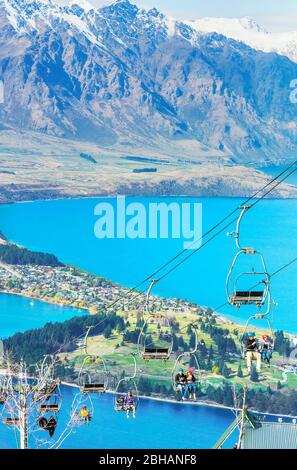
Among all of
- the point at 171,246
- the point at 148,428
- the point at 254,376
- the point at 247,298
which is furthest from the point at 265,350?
the point at 171,246

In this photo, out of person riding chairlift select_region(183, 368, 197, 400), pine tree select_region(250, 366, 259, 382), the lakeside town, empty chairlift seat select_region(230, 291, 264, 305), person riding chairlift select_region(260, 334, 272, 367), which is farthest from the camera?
the lakeside town

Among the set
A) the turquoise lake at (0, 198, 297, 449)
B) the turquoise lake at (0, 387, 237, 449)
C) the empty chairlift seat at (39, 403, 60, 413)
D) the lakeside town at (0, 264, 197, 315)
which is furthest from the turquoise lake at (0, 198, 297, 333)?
the empty chairlift seat at (39, 403, 60, 413)

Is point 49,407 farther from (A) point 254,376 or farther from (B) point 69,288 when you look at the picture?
(B) point 69,288

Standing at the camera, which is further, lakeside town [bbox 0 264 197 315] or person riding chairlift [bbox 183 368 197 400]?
lakeside town [bbox 0 264 197 315]

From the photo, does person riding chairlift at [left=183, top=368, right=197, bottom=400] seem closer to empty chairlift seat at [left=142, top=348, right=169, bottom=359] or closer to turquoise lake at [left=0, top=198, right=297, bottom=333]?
empty chairlift seat at [left=142, top=348, right=169, bottom=359]
